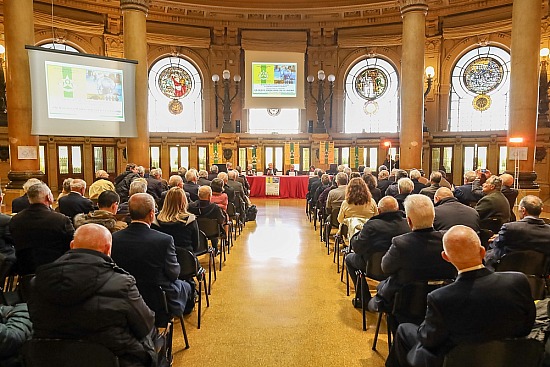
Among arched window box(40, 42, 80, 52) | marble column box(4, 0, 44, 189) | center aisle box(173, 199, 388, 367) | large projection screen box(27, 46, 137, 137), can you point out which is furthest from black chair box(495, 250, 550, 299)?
arched window box(40, 42, 80, 52)

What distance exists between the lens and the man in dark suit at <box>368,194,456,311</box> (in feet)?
9.84

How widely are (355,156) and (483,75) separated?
5.82 m

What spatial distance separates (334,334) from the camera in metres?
3.87

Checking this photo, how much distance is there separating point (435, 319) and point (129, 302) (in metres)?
1.53

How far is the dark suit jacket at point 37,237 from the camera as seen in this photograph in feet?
12.5

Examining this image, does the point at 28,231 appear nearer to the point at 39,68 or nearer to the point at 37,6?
the point at 39,68

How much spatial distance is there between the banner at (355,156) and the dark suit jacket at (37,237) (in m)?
14.0

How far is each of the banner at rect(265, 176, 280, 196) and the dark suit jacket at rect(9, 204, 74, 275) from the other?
11015 millimetres

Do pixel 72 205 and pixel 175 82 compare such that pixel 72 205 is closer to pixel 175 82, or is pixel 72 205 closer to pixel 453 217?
pixel 453 217

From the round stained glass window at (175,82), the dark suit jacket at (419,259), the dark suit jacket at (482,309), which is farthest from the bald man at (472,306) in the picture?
the round stained glass window at (175,82)

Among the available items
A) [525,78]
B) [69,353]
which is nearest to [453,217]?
[69,353]

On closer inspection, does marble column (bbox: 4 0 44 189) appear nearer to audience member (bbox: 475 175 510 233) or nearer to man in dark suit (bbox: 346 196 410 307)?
man in dark suit (bbox: 346 196 410 307)

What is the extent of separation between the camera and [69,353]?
6.39 feet

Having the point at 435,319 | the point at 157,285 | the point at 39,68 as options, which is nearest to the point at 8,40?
the point at 39,68
